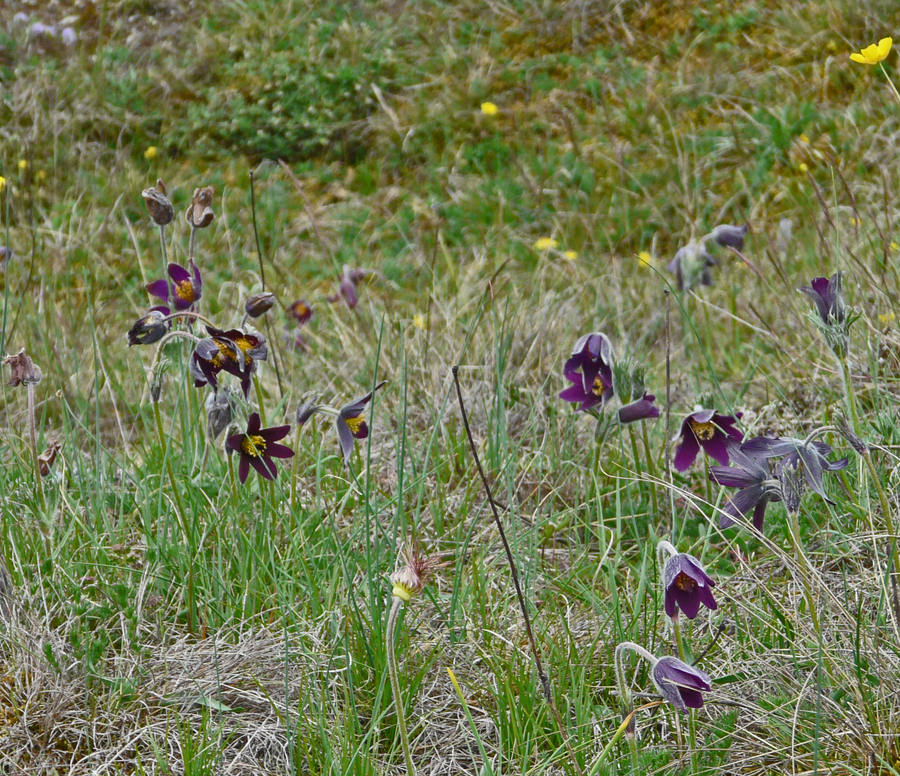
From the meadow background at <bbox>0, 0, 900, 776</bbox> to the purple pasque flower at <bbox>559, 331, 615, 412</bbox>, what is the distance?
111 mm

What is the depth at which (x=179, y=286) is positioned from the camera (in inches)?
73.5

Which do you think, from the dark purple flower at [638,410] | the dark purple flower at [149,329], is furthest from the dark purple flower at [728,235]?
the dark purple flower at [149,329]

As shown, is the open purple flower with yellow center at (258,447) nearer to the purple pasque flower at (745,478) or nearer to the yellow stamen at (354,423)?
the yellow stamen at (354,423)

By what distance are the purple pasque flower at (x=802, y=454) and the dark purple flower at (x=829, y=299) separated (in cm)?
22

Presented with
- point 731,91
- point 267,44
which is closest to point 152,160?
point 267,44

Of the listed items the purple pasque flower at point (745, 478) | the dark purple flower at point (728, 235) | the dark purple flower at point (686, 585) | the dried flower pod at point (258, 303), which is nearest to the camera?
the dark purple flower at point (686, 585)

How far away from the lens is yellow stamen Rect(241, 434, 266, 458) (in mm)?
1729

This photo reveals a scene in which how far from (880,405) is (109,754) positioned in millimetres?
1758

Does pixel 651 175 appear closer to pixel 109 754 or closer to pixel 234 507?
pixel 234 507

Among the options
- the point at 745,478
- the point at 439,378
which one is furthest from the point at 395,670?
the point at 439,378

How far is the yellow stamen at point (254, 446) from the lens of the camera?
1.73 meters

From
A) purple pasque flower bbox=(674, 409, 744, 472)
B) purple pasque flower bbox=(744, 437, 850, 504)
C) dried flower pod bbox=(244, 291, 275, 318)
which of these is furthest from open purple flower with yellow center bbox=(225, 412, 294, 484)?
purple pasque flower bbox=(744, 437, 850, 504)

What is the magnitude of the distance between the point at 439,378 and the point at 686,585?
163 cm

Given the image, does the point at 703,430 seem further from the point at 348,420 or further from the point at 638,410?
the point at 348,420
